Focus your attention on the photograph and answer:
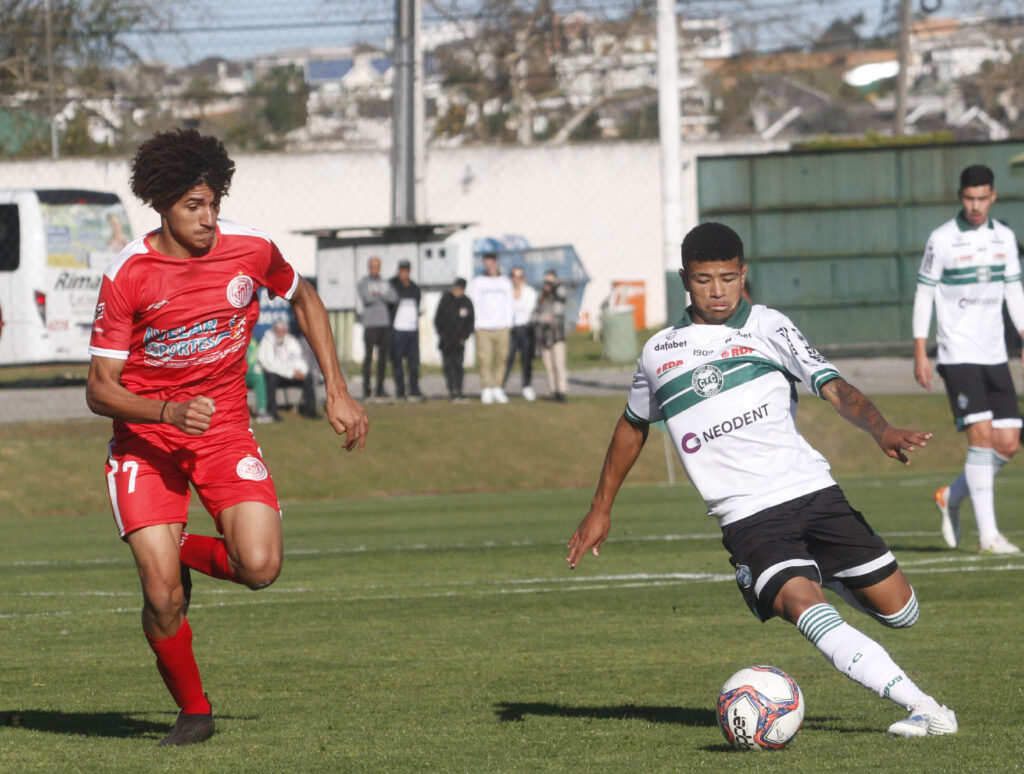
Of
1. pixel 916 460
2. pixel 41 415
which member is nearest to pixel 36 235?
pixel 41 415

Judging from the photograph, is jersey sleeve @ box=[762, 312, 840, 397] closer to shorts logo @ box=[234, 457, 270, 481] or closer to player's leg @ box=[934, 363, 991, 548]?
shorts logo @ box=[234, 457, 270, 481]

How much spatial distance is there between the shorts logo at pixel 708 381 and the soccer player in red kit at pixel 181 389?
1.28 meters

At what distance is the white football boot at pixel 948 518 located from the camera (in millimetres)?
11227

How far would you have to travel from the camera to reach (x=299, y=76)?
110 ft

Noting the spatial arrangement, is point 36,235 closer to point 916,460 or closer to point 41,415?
point 41,415

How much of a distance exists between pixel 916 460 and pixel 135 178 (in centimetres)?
1754

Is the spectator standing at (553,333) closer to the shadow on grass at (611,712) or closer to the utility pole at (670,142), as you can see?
the utility pole at (670,142)

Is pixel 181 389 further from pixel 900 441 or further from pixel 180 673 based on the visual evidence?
pixel 900 441

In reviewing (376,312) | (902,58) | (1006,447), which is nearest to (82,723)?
(1006,447)

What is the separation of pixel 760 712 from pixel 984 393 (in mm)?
6031

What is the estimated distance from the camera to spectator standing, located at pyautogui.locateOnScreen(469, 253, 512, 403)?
898 inches

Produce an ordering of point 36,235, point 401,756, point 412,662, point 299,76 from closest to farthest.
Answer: point 401,756 < point 412,662 < point 36,235 < point 299,76

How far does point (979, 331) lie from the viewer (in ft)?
35.0

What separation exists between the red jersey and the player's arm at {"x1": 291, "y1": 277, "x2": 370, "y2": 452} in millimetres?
280
